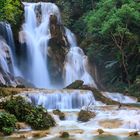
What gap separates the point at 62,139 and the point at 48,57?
2131 cm

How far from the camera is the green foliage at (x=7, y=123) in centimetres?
1850

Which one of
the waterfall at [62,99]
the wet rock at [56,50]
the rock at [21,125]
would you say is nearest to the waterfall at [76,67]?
the wet rock at [56,50]

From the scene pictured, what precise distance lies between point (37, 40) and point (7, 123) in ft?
65.6

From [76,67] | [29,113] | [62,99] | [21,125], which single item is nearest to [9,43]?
[76,67]

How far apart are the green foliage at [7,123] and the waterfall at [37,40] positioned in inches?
678

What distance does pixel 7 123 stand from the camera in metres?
19.0

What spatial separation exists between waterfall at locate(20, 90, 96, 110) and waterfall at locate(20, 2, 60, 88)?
10119 millimetres

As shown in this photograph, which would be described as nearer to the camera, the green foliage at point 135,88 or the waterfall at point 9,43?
the green foliage at point 135,88

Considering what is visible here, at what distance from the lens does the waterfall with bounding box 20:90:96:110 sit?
2550cm

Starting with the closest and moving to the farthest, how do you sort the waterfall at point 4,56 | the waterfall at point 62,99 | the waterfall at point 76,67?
the waterfall at point 62,99 → the waterfall at point 4,56 → the waterfall at point 76,67

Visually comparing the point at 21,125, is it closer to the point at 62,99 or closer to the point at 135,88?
the point at 62,99

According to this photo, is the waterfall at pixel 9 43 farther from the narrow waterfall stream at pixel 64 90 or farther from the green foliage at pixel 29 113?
the green foliage at pixel 29 113

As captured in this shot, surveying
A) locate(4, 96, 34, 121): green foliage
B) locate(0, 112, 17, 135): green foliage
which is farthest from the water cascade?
locate(0, 112, 17, 135): green foliage

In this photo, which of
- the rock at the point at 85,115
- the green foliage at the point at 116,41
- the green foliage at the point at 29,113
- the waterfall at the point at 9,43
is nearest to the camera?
the green foliage at the point at 29,113
